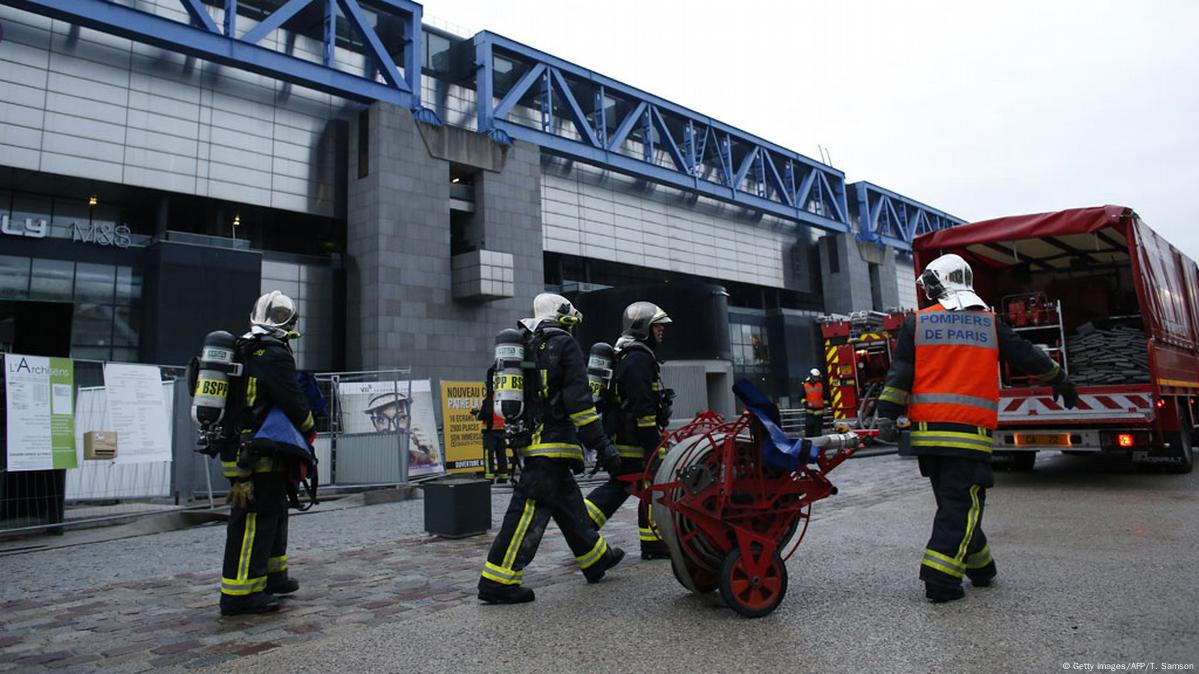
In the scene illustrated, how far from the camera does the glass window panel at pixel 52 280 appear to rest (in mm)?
20875

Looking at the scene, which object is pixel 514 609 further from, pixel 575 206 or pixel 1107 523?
pixel 575 206

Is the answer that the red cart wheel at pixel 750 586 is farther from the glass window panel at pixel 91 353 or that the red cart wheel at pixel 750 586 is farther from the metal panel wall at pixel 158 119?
the metal panel wall at pixel 158 119

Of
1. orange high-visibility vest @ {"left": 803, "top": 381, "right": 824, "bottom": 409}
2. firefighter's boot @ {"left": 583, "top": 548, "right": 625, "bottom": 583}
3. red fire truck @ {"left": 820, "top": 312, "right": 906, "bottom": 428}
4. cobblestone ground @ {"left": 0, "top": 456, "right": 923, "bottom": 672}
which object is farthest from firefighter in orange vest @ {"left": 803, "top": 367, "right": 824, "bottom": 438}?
firefighter's boot @ {"left": 583, "top": 548, "right": 625, "bottom": 583}

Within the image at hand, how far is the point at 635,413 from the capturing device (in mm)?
5324

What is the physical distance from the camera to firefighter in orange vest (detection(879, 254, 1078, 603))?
12.9 ft

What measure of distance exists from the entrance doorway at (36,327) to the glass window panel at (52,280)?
29 cm

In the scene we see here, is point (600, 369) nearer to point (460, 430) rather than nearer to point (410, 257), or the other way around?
point (460, 430)

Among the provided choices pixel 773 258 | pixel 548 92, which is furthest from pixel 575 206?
pixel 773 258

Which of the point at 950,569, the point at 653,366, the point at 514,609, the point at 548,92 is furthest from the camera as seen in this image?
the point at 548,92

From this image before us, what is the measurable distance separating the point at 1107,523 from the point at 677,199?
113 feet

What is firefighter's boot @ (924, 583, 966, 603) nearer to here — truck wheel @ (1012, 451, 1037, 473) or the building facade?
truck wheel @ (1012, 451, 1037, 473)

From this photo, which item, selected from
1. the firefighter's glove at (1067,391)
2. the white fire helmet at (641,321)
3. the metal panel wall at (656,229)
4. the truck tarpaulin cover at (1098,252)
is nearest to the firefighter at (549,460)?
the white fire helmet at (641,321)

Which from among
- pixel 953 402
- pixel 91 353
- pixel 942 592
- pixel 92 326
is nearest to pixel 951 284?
pixel 953 402

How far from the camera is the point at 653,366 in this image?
214 inches
